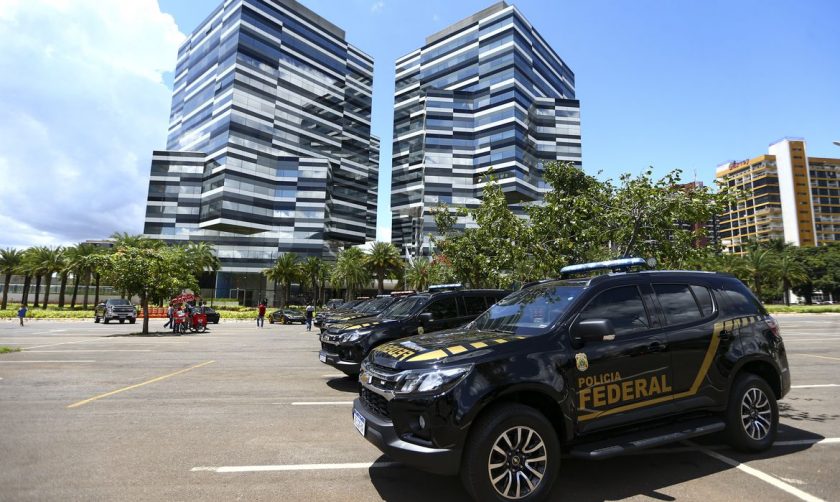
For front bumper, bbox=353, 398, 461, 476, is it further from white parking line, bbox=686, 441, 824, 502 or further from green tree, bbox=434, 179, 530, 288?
green tree, bbox=434, 179, 530, 288

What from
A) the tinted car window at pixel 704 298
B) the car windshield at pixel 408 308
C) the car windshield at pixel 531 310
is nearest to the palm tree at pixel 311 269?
the car windshield at pixel 408 308

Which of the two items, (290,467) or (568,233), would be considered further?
(568,233)

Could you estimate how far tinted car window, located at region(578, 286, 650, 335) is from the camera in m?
4.15

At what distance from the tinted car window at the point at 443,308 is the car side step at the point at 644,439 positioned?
16.1 feet

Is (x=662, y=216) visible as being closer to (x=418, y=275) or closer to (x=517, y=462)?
(x=517, y=462)

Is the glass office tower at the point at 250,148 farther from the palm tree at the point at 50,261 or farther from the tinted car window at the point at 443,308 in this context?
the tinted car window at the point at 443,308

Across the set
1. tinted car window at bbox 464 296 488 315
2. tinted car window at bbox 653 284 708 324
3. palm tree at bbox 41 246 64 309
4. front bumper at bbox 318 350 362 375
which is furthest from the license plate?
palm tree at bbox 41 246 64 309

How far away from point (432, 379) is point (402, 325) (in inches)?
197

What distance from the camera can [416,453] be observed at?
3.29 metres

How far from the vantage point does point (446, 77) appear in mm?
99188

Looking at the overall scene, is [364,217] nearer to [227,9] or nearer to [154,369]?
Answer: [227,9]

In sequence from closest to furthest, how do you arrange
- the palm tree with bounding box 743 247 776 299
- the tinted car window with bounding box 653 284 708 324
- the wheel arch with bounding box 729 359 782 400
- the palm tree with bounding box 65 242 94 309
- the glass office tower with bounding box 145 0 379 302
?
1. the tinted car window with bounding box 653 284 708 324
2. the wheel arch with bounding box 729 359 782 400
3. the palm tree with bounding box 65 242 94 309
4. the palm tree with bounding box 743 247 776 299
5. the glass office tower with bounding box 145 0 379 302

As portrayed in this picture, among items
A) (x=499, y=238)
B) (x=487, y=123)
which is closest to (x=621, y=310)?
(x=499, y=238)

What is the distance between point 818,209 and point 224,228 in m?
152
